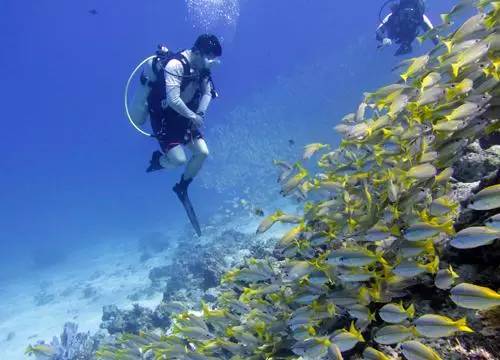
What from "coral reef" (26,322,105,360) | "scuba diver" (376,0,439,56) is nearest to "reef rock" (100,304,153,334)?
"coral reef" (26,322,105,360)

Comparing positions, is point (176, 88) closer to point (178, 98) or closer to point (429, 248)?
point (178, 98)

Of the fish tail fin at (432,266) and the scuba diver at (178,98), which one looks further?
the scuba diver at (178,98)

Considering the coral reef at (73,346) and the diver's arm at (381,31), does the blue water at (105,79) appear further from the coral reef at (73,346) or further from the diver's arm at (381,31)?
the coral reef at (73,346)

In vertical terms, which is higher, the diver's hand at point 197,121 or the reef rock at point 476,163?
the diver's hand at point 197,121

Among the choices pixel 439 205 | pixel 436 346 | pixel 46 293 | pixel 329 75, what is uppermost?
pixel 329 75

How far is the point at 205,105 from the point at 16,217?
78.3 metres

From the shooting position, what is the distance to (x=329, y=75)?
50406mm

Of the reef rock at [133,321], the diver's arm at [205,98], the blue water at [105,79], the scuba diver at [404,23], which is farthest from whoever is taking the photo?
the blue water at [105,79]

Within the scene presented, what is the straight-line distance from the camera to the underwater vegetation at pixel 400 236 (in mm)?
2572

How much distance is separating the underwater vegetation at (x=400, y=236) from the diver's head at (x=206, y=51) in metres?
4.62

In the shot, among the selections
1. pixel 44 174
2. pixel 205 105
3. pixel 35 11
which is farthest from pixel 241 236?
pixel 44 174

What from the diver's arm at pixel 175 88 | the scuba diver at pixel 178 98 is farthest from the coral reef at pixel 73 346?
the diver's arm at pixel 175 88

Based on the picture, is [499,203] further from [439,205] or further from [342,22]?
[342,22]

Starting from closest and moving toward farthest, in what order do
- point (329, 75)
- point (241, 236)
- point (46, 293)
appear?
point (241, 236), point (46, 293), point (329, 75)
